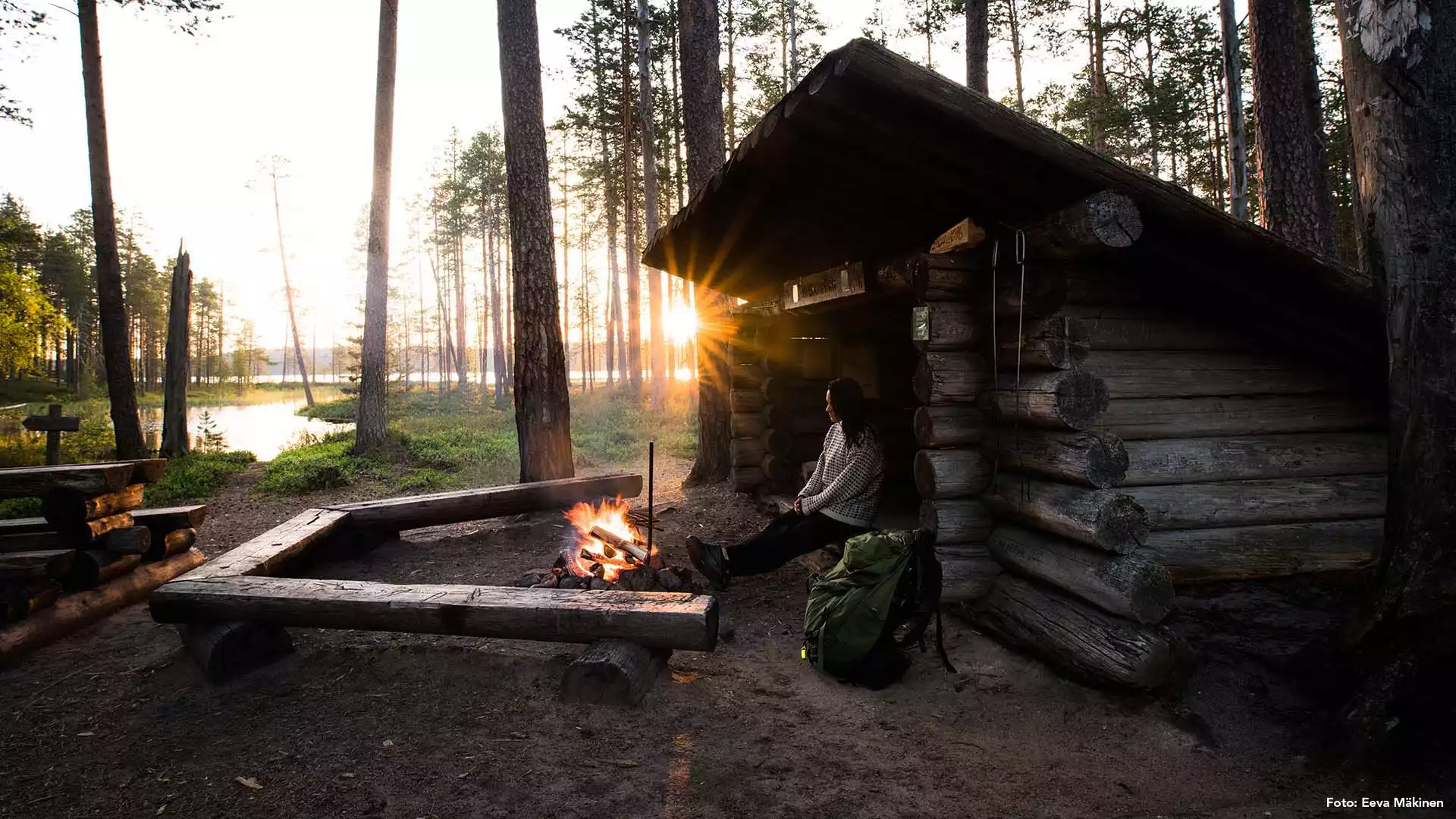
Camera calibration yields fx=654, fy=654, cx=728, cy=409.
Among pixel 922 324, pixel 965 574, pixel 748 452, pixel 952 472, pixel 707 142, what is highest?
pixel 707 142

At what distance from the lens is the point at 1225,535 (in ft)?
14.3

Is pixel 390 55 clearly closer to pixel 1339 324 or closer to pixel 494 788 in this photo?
pixel 494 788

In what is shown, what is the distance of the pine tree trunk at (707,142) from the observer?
962 cm

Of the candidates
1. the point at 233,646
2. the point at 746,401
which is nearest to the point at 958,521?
the point at 746,401

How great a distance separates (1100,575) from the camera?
3805 mm

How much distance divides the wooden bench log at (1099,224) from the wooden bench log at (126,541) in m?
7.86

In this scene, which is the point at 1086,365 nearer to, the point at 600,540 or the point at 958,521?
the point at 958,521

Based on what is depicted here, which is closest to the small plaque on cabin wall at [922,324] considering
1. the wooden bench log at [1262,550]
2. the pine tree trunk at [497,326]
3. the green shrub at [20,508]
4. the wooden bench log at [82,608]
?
the wooden bench log at [1262,550]

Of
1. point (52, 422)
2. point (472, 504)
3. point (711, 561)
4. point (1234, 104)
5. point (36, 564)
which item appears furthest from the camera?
point (1234, 104)

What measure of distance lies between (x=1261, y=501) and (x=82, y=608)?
8.87 meters

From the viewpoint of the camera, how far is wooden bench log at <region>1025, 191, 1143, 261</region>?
3564mm

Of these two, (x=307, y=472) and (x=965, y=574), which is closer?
(x=965, y=574)

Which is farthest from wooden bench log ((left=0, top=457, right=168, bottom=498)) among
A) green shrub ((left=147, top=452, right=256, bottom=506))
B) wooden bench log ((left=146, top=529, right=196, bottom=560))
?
green shrub ((left=147, top=452, right=256, bottom=506))

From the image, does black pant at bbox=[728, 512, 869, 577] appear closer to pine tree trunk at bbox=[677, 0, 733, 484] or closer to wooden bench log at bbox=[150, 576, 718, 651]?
wooden bench log at bbox=[150, 576, 718, 651]
